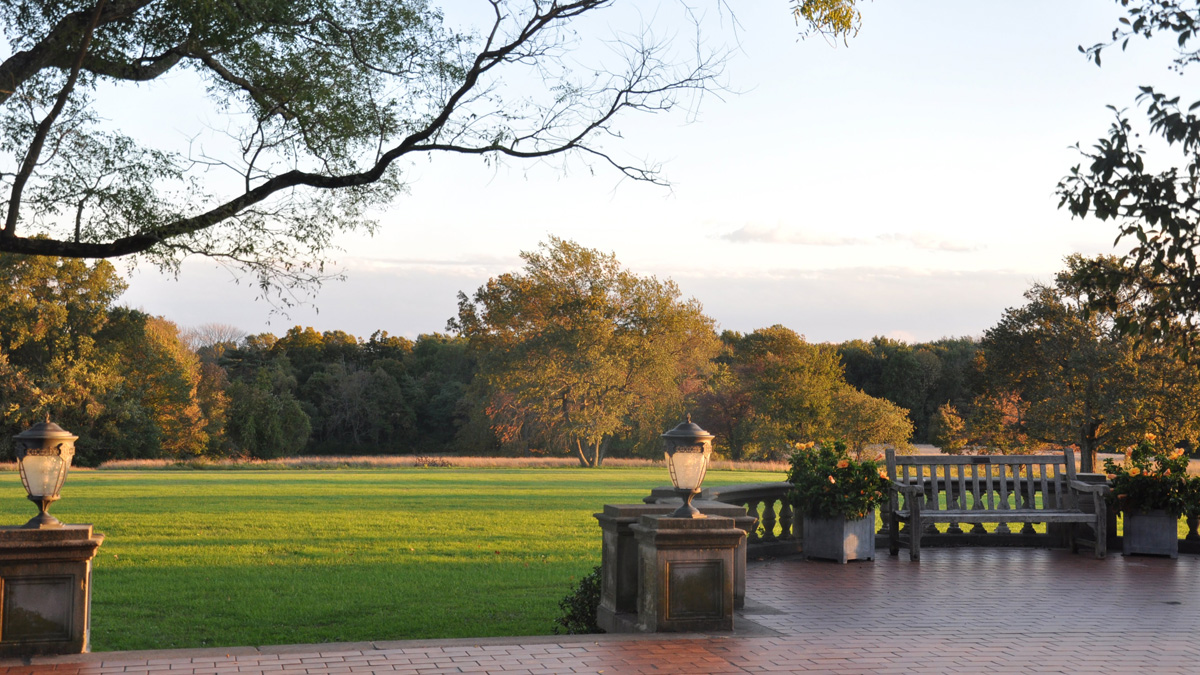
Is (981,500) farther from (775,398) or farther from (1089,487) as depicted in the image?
(775,398)

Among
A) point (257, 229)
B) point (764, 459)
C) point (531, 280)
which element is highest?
point (531, 280)

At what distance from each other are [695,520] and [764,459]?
2131 inches

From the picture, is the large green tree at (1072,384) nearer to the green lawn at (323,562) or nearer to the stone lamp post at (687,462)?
the green lawn at (323,562)

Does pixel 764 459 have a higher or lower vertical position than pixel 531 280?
lower

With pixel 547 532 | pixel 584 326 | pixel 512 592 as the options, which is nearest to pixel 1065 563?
pixel 512 592

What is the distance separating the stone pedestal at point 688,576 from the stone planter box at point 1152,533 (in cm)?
648

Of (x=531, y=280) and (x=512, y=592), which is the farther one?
(x=531, y=280)

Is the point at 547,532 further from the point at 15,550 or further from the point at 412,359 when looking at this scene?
the point at 412,359

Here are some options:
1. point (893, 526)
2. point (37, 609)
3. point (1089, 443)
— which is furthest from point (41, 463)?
point (1089, 443)

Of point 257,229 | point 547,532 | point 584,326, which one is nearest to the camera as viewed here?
point 257,229

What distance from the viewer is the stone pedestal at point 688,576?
273 inches

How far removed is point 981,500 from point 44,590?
9.06 m

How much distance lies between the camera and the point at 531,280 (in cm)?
5844

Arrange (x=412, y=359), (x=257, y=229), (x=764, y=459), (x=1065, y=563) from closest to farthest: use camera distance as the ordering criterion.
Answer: (x=1065, y=563) < (x=257, y=229) < (x=764, y=459) < (x=412, y=359)
